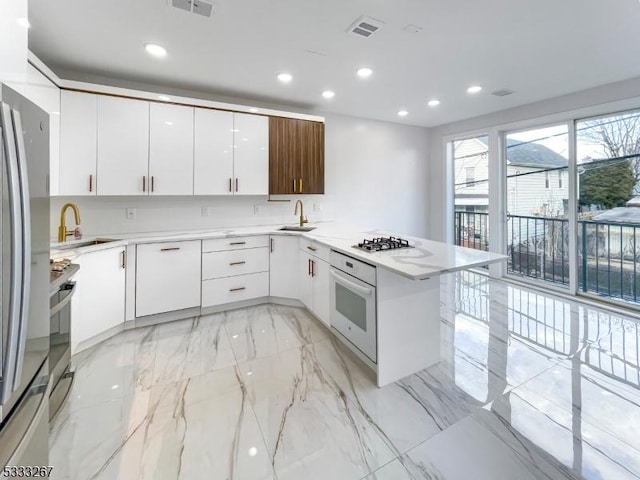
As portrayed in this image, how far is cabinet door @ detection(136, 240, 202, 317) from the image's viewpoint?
2.94 metres

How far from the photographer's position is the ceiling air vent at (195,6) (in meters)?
1.97

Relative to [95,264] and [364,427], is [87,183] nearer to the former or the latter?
[95,264]

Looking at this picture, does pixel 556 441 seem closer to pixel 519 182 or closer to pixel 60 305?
pixel 60 305

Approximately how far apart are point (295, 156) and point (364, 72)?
1.26 m

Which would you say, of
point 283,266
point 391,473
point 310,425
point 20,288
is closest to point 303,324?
point 283,266

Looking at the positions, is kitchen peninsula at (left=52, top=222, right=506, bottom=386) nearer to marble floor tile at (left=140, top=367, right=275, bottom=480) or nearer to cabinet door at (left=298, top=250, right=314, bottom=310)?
cabinet door at (left=298, top=250, right=314, bottom=310)

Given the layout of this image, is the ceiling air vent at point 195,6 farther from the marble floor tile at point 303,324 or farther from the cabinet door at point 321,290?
the marble floor tile at point 303,324

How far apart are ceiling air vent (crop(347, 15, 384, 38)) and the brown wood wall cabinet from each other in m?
1.58

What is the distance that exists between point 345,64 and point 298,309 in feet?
8.49

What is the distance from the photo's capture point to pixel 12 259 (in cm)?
84

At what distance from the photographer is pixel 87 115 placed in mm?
2807

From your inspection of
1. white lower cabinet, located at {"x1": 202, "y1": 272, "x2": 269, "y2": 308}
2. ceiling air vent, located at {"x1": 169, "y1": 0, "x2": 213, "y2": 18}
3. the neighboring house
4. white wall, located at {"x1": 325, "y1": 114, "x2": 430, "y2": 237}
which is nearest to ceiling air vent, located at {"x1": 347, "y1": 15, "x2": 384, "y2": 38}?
ceiling air vent, located at {"x1": 169, "y1": 0, "x2": 213, "y2": 18}

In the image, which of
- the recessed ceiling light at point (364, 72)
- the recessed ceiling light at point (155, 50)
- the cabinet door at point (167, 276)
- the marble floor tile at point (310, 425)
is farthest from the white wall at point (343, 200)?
the marble floor tile at point (310, 425)

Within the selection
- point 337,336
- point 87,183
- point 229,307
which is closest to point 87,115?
point 87,183
